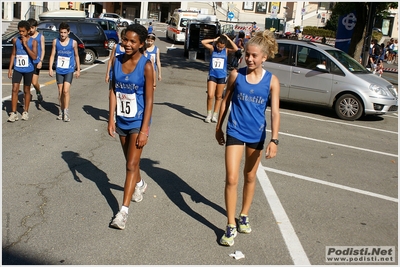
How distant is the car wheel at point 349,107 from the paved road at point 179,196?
5.80 ft

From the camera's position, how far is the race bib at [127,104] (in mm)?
5090

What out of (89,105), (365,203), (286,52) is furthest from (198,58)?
(365,203)

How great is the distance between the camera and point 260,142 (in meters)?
4.89

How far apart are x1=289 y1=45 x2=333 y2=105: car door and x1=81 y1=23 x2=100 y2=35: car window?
11.4m

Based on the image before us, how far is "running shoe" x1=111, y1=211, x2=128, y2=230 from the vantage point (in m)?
4.92

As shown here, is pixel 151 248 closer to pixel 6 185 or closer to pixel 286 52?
pixel 6 185

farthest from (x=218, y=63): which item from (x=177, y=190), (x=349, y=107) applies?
(x=177, y=190)

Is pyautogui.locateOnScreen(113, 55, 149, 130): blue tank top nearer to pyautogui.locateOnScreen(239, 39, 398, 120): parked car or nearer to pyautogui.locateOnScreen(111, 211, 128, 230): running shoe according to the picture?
pyautogui.locateOnScreen(111, 211, 128, 230): running shoe

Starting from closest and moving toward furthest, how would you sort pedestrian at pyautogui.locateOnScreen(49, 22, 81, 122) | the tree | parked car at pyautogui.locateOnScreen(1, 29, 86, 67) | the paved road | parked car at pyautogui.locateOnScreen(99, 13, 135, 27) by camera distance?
the paved road → pedestrian at pyautogui.locateOnScreen(49, 22, 81, 122) → parked car at pyautogui.locateOnScreen(1, 29, 86, 67) → the tree → parked car at pyautogui.locateOnScreen(99, 13, 135, 27)

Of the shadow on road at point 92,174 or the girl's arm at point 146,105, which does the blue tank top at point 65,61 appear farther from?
the girl's arm at point 146,105

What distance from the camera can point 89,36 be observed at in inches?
862

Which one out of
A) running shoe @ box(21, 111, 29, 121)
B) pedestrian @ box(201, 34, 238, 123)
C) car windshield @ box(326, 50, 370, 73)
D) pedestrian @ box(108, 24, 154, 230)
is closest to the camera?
pedestrian @ box(108, 24, 154, 230)

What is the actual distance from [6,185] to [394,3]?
17.7 metres

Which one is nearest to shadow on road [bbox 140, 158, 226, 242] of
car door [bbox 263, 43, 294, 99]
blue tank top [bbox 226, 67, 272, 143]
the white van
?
blue tank top [bbox 226, 67, 272, 143]
